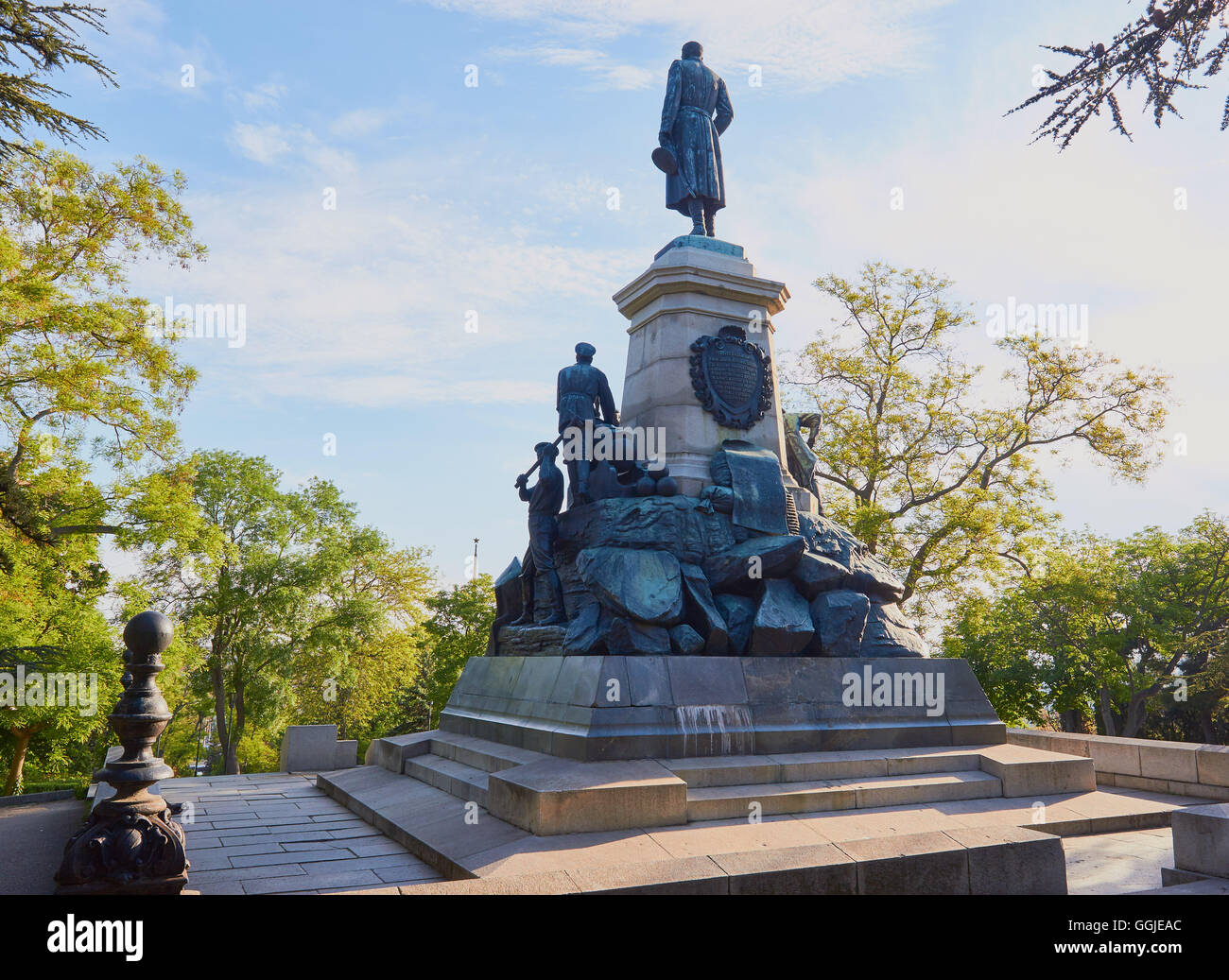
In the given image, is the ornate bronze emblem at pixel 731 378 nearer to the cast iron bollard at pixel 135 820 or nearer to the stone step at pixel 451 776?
the stone step at pixel 451 776

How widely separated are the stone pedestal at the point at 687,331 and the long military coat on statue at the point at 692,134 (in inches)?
43.1

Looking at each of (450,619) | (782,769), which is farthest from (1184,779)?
(450,619)

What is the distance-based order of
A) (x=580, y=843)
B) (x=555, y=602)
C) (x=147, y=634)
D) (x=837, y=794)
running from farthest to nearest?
1. (x=555, y=602)
2. (x=837, y=794)
3. (x=580, y=843)
4. (x=147, y=634)

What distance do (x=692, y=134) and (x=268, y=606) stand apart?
23.3 m

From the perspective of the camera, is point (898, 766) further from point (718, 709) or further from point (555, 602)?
point (555, 602)

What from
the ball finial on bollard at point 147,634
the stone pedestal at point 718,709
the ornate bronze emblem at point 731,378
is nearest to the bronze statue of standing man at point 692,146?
the ornate bronze emblem at point 731,378

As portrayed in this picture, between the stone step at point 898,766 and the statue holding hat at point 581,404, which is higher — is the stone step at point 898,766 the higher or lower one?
the lower one

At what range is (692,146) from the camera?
1312 cm

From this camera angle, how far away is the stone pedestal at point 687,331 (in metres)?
11.4

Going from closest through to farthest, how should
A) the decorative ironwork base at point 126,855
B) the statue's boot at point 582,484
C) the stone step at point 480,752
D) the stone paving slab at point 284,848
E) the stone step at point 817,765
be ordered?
the decorative ironwork base at point 126,855 < the stone paving slab at point 284,848 < the stone step at point 817,765 < the stone step at point 480,752 < the statue's boot at point 582,484

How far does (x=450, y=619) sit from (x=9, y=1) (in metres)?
30.2

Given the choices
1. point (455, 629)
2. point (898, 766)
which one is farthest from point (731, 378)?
point (455, 629)

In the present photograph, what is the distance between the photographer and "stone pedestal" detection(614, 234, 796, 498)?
11.4m
